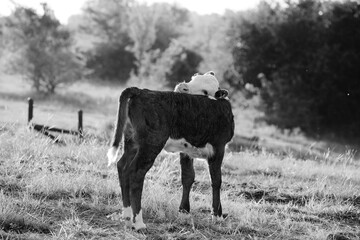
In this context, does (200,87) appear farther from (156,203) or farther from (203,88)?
(156,203)

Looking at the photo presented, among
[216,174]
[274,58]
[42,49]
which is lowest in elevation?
[216,174]

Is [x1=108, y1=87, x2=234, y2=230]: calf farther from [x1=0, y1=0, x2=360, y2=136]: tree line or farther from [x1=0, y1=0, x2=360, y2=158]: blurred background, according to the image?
[x1=0, y1=0, x2=360, y2=136]: tree line

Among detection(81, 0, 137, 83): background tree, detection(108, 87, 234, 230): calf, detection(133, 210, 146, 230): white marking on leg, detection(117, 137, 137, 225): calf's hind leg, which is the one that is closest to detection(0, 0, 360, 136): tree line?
detection(81, 0, 137, 83): background tree

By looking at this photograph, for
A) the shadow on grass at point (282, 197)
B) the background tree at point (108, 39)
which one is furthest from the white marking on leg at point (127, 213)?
the background tree at point (108, 39)

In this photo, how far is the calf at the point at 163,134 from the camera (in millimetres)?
5895

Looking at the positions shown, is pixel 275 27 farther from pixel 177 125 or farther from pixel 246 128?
pixel 177 125

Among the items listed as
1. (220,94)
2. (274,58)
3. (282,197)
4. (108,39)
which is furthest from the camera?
(108,39)

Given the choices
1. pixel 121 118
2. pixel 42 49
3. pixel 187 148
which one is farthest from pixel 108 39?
pixel 121 118

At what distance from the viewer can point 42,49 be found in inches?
1236

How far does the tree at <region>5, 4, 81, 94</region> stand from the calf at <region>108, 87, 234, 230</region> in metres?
25.8

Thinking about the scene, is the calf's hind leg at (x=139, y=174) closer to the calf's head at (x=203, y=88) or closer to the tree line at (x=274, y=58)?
the calf's head at (x=203, y=88)

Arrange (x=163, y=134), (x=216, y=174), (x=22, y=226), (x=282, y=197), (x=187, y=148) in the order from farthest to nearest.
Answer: (x=282, y=197)
(x=216, y=174)
(x=187, y=148)
(x=163, y=134)
(x=22, y=226)

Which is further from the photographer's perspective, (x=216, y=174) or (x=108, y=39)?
(x=108, y=39)

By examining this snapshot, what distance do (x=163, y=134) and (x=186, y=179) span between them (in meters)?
1.13
